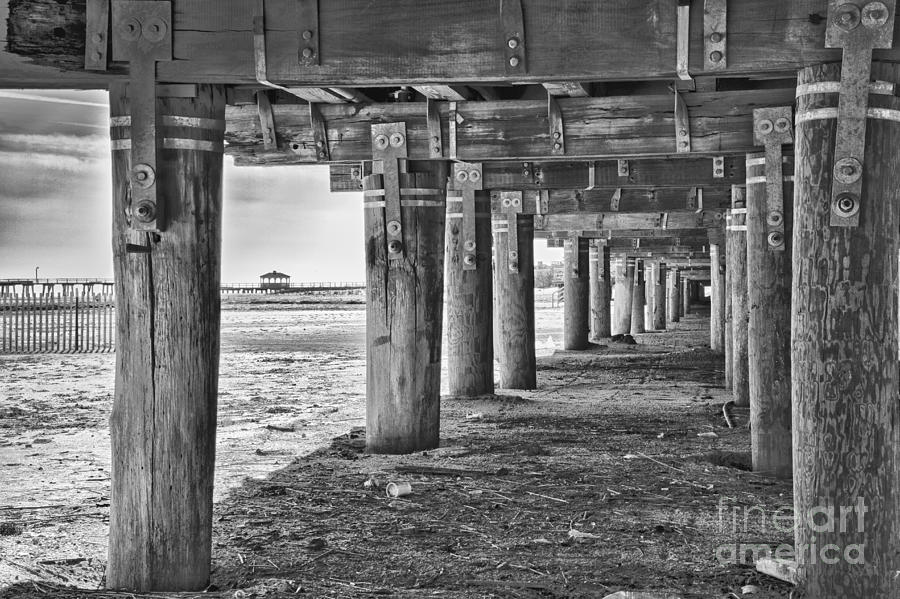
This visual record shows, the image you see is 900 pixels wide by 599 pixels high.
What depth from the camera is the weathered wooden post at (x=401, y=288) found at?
8.27 m

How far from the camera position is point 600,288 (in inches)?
997

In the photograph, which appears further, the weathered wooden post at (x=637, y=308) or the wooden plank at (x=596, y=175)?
the weathered wooden post at (x=637, y=308)

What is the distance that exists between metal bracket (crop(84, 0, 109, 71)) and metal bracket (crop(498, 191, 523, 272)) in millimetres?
9419

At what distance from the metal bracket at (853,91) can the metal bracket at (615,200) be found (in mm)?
9373

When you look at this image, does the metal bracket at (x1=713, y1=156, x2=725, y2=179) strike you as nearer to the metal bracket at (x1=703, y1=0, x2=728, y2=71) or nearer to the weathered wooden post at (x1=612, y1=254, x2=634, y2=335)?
the metal bracket at (x1=703, y1=0, x2=728, y2=71)

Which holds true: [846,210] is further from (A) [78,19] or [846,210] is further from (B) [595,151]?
(B) [595,151]

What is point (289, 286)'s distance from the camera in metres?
83.9

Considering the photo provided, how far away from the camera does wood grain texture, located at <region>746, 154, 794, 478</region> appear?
746cm

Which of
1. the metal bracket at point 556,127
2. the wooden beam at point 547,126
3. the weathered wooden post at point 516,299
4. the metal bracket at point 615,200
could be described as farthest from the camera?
the weathered wooden post at point 516,299

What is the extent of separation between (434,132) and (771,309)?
9.88ft

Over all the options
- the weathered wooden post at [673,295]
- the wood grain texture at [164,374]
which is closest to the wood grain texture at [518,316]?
the wood grain texture at [164,374]

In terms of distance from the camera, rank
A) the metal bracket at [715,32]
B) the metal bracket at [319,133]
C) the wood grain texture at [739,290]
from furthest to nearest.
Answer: the wood grain texture at [739,290], the metal bracket at [319,133], the metal bracket at [715,32]

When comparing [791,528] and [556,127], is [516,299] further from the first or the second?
[791,528]

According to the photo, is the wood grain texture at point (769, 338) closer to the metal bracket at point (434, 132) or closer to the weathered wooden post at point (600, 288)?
the metal bracket at point (434, 132)
